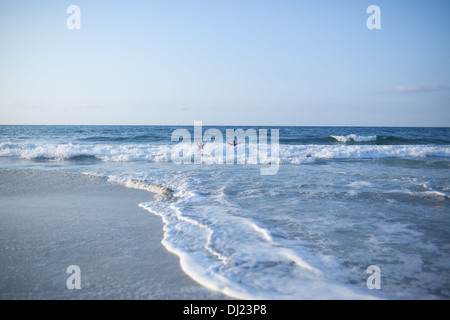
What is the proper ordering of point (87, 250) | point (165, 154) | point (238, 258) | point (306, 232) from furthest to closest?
point (165, 154) → point (306, 232) → point (87, 250) → point (238, 258)

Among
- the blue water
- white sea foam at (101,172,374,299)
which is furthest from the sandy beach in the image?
the blue water

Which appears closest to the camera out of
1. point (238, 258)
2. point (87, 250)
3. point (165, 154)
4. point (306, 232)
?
point (238, 258)

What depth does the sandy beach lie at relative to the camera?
9.12ft

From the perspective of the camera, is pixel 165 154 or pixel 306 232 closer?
pixel 306 232

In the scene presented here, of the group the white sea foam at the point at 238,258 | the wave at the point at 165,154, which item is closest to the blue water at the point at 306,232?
the white sea foam at the point at 238,258

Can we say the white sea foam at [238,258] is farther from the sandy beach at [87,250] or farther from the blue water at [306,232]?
the sandy beach at [87,250]

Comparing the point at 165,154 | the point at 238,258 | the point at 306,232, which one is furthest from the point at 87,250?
the point at 165,154

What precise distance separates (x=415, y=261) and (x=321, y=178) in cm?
594

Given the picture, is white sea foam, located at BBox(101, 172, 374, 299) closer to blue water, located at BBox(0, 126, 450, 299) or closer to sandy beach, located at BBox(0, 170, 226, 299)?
blue water, located at BBox(0, 126, 450, 299)

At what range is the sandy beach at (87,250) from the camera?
278 centimetres

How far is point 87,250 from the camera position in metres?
3.65

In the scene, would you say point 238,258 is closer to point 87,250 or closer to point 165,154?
point 87,250
